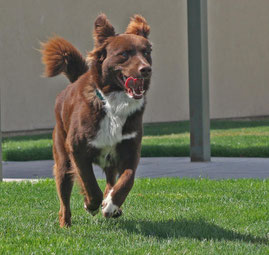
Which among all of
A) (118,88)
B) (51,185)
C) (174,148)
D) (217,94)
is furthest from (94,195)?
(217,94)

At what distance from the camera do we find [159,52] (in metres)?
19.4

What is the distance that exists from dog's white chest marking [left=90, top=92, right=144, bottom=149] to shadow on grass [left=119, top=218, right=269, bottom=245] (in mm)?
706

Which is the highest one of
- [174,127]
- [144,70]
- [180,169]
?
[144,70]

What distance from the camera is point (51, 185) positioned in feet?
25.0

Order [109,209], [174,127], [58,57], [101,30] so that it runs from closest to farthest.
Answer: [109,209], [101,30], [58,57], [174,127]

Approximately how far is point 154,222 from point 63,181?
0.83 metres

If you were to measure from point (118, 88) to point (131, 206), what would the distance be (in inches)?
56.9

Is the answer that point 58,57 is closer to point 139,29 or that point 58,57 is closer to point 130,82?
point 139,29

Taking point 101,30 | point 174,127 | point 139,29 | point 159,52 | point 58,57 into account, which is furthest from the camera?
point 159,52

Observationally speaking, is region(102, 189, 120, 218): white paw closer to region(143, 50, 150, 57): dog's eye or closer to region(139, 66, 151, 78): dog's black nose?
region(139, 66, 151, 78): dog's black nose

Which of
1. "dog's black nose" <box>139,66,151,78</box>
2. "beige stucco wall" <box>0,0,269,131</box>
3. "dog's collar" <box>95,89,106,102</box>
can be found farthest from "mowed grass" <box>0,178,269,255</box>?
"beige stucco wall" <box>0,0,269,131</box>

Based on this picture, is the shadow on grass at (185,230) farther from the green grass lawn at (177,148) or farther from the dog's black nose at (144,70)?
the green grass lawn at (177,148)

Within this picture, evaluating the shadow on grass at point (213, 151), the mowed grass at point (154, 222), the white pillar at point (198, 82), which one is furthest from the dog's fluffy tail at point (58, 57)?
the shadow on grass at point (213, 151)

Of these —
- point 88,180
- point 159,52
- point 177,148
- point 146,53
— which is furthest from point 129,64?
point 159,52
